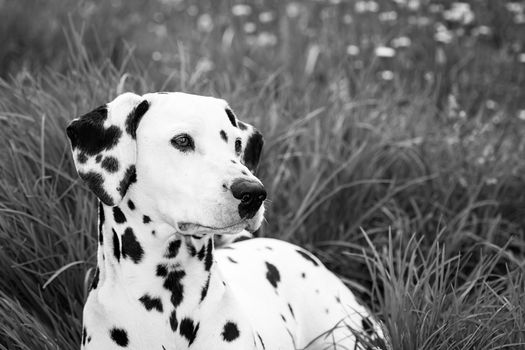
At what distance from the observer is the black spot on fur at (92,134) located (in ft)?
8.61

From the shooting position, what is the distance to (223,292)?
2.75 meters

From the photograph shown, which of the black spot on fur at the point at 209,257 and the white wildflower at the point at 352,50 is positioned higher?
the black spot on fur at the point at 209,257

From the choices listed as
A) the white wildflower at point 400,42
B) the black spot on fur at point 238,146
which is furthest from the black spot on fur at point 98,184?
the white wildflower at point 400,42

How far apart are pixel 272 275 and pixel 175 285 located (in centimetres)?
68

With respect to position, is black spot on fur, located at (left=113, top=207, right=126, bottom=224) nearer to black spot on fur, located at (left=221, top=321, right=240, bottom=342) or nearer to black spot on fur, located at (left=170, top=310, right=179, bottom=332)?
black spot on fur, located at (left=170, top=310, right=179, bottom=332)

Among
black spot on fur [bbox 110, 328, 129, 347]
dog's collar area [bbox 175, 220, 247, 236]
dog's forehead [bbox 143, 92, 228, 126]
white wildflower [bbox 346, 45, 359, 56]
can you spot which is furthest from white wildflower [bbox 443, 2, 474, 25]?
black spot on fur [bbox 110, 328, 129, 347]

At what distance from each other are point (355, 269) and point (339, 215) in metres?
0.32

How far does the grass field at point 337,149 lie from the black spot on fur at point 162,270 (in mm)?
688

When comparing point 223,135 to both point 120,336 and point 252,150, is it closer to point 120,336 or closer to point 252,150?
point 252,150

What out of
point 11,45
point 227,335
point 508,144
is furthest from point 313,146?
point 11,45

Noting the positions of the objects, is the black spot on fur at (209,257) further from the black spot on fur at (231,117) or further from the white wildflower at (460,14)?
the white wildflower at (460,14)

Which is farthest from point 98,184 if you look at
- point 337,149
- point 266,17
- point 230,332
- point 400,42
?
point 266,17

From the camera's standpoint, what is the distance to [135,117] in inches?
104

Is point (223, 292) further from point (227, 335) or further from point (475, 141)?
point (475, 141)
